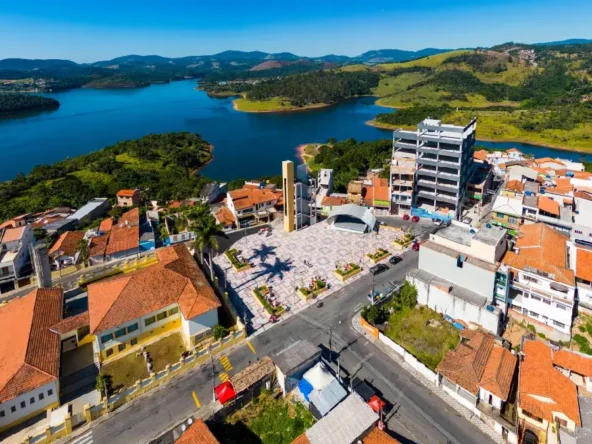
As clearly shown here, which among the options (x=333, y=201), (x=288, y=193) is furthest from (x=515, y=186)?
(x=288, y=193)

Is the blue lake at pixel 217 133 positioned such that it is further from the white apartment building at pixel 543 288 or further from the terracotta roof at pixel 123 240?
the white apartment building at pixel 543 288

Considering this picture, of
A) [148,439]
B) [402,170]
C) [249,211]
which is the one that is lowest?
[148,439]

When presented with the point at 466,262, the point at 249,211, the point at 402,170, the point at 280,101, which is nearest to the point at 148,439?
the point at 466,262

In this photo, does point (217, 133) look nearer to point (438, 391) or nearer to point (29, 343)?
point (29, 343)

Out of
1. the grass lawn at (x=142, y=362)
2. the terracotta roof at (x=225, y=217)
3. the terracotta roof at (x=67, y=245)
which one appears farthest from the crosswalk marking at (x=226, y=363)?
the terracotta roof at (x=67, y=245)

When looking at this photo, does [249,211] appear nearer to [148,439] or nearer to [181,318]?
[181,318]

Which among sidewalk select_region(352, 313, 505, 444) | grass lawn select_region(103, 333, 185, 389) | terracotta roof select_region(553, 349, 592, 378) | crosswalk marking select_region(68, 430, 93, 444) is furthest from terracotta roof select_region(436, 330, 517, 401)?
crosswalk marking select_region(68, 430, 93, 444)
